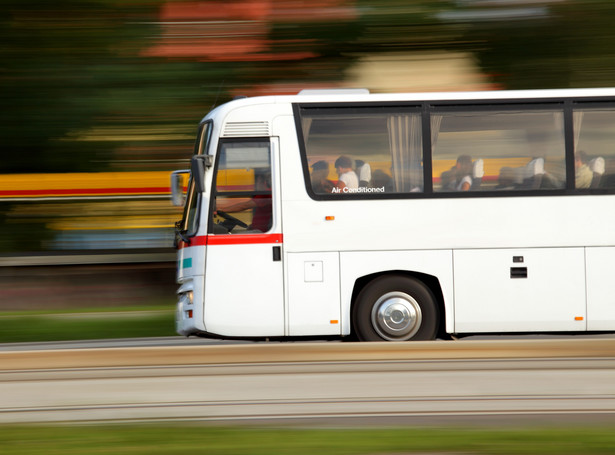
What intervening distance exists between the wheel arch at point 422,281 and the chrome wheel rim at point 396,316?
22 centimetres

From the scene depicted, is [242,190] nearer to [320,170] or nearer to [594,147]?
[320,170]

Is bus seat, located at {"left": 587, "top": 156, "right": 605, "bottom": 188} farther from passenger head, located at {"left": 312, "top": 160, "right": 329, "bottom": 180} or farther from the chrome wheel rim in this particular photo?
passenger head, located at {"left": 312, "top": 160, "right": 329, "bottom": 180}

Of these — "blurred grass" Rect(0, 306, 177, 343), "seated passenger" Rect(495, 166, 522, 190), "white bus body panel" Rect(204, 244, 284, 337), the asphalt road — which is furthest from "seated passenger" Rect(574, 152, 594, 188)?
"blurred grass" Rect(0, 306, 177, 343)

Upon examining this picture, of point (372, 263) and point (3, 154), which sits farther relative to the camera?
point (3, 154)

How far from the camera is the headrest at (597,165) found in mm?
10367

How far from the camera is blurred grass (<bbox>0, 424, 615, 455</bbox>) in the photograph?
518cm

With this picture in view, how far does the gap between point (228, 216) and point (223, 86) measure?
9368mm

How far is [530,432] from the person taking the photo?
5500 mm

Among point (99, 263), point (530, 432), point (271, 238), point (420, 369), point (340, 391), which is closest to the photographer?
point (530, 432)

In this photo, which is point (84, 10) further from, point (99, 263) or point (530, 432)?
point (530, 432)

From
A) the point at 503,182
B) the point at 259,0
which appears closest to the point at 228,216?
the point at 503,182

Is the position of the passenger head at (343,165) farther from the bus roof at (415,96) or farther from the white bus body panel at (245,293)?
the white bus body panel at (245,293)

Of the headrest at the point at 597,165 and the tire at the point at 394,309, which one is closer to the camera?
the tire at the point at 394,309

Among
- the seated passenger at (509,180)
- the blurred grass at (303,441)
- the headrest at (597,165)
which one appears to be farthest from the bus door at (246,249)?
the blurred grass at (303,441)
